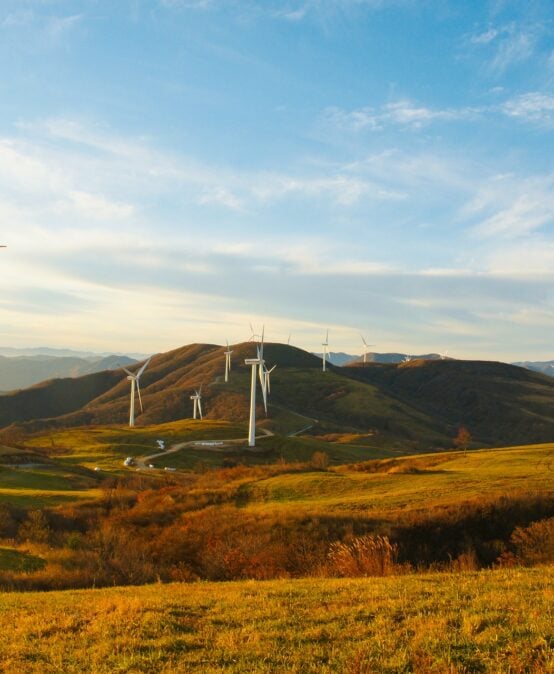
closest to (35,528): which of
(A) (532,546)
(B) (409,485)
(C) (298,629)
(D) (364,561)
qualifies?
(D) (364,561)

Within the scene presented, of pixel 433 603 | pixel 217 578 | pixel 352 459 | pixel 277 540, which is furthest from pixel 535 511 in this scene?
pixel 352 459

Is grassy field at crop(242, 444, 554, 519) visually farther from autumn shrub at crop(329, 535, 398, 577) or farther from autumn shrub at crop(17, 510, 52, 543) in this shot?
autumn shrub at crop(17, 510, 52, 543)

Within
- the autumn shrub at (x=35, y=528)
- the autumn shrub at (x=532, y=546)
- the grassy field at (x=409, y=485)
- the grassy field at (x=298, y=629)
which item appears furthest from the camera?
the grassy field at (x=409, y=485)

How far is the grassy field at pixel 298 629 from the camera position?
1098 cm

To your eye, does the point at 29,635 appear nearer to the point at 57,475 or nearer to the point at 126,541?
the point at 126,541

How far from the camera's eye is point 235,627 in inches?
528

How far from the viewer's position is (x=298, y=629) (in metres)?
13.0

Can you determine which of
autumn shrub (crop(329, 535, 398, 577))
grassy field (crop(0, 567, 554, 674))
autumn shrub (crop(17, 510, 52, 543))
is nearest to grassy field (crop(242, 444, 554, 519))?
autumn shrub (crop(329, 535, 398, 577))

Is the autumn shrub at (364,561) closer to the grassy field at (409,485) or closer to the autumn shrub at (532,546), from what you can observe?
the autumn shrub at (532,546)

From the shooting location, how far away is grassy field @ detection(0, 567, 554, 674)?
36.0ft

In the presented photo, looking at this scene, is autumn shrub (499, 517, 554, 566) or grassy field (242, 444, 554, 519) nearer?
autumn shrub (499, 517, 554, 566)

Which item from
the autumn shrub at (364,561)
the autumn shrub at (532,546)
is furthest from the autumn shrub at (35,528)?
the autumn shrub at (532,546)

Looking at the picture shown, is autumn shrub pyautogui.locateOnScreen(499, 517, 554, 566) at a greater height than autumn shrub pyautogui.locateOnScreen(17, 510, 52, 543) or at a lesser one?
greater

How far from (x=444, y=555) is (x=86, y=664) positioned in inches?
816
